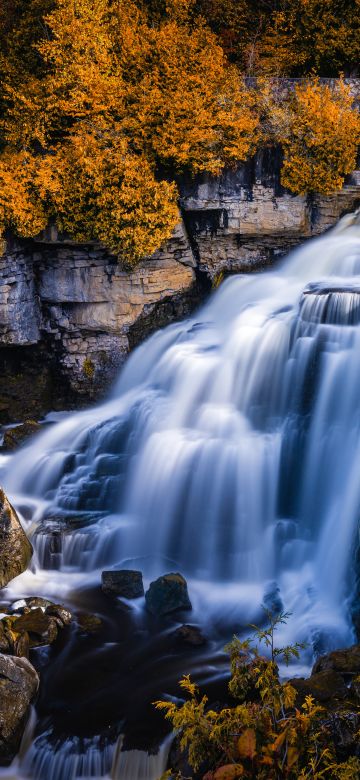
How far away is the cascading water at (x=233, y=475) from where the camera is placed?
9.07m

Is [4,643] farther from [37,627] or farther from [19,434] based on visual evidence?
[19,434]

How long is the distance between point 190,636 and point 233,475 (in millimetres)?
2924

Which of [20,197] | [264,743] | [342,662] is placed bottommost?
[342,662]

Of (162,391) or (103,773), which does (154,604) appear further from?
(162,391)

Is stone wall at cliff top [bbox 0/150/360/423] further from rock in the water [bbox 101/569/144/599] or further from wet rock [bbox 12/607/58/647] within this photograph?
wet rock [bbox 12/607/58/647]

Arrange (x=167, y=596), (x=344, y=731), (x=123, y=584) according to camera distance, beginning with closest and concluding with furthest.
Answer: (x=344, y=731)
(x=167, y=596)
(x=123, y=584)

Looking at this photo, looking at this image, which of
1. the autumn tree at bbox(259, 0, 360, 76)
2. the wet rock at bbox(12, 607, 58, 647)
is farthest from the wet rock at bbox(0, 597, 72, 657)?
the autumn tree at bbox(259, 0, 360, 76)

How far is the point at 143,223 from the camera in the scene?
1288 cm

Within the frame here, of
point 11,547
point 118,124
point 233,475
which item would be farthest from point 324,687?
point 118,124

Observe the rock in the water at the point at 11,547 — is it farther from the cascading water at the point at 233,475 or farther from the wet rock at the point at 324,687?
the wet rock at the point at 324,687

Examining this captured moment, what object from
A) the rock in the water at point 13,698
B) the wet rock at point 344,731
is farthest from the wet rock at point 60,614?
the wet rock at point 344,731

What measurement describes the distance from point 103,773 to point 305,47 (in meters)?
15.6

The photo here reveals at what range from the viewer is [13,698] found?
22.4 feet

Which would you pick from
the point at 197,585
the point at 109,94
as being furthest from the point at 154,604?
the point at 109,94
